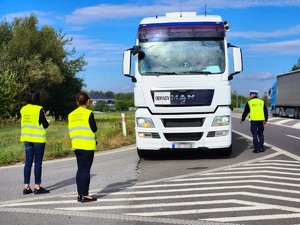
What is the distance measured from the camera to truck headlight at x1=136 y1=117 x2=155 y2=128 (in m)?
10.5

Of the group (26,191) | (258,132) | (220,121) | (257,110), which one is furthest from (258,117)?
(26,191)

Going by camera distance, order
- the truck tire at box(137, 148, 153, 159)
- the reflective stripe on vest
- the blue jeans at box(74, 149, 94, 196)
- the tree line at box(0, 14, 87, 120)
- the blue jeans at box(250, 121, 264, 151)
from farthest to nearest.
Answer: the tree line at box(0, 14, 87, 120), the reflective stripe on vest, the blue jeans at box(250, 121, 264, 151), the truck tire at box(137, 148, 153, 159), the blue jeans at box(74, 149, 94, 196)

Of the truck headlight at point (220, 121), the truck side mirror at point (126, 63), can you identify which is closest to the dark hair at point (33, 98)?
the truck side mirror at point (126, 63)

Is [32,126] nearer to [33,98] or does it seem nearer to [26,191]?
[33,98]

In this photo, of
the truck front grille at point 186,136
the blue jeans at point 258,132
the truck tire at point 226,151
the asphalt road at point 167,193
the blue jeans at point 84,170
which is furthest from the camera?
the blue jeans at point 258,132

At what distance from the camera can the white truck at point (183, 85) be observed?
10.3m

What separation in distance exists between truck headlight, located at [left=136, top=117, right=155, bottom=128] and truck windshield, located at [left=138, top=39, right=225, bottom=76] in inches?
42.7

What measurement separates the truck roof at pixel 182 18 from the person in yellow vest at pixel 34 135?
467 centimetres

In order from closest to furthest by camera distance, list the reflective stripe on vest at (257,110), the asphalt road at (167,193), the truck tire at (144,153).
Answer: the asphalt road at (167,193) < the truck tire at (144,153) < the reflective stripe on vest at (257,110)

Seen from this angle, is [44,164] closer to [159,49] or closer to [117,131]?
[159,49]

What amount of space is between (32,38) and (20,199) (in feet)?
126

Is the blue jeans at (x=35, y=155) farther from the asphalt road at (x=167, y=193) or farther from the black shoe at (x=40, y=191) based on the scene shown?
the asphalt road at (x=167, y=193)

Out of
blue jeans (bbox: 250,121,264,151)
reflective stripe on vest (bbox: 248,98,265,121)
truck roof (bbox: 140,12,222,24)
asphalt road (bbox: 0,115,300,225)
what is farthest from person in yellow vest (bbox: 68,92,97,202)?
reflective stripe on vest (bbox: 248,98,265,121)

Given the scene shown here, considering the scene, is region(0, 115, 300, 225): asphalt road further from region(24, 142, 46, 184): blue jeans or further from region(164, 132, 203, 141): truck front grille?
region(164, 132, 203, 141): truck front grille
